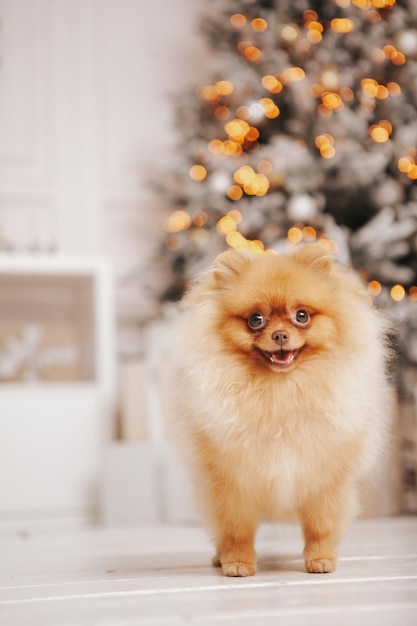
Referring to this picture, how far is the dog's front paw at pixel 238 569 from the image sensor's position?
110cm

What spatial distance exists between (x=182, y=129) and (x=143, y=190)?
0.37 meters

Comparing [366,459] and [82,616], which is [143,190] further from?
[82,616]

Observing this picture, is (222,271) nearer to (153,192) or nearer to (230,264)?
(230,264)

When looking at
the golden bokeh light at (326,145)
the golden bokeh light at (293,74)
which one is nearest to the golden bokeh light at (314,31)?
the golden bokeh light at (293,74)

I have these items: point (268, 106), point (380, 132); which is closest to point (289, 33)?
point (268, 106)

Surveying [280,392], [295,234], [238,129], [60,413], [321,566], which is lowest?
[321,566]

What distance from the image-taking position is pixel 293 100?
2.79 m

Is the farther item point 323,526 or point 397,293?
point 397,293

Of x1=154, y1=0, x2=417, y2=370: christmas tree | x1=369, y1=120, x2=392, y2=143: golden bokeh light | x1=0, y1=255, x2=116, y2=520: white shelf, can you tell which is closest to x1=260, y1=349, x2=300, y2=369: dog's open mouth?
x1=154, y1=0, x2=417, y2=370: christmas tree

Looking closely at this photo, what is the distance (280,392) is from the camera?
105 cm

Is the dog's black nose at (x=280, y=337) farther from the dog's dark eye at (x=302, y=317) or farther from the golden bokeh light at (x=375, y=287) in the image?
the golden bokeh light at (x=375, y=287)

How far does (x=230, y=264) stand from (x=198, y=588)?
1.43 ft

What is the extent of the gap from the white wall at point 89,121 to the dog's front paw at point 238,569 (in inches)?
83.6

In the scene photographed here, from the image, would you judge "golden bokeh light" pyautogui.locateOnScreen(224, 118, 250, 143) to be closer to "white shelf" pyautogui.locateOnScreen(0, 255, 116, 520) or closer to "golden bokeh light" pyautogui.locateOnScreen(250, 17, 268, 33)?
"golden bokeh light" pyautogui.locateOnScreen(250, 17, 268, 33)
